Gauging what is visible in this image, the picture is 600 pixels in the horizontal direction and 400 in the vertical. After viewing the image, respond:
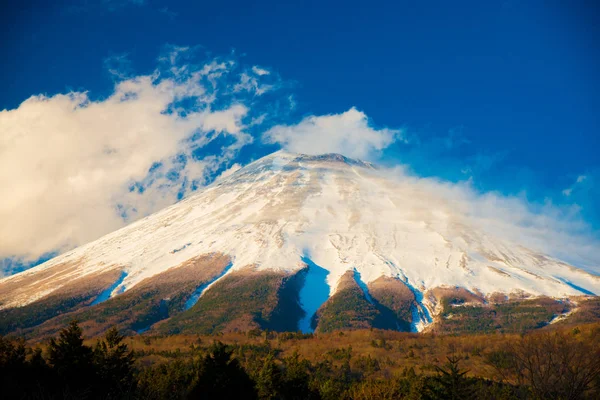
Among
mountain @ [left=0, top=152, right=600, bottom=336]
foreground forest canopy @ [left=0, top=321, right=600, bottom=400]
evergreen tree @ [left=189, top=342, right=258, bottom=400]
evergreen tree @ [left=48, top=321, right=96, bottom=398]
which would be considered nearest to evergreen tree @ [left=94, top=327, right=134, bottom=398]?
foreground forest canopy @ [left=0, top=321, right=600, bottom=400]

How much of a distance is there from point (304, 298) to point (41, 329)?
2720 inches

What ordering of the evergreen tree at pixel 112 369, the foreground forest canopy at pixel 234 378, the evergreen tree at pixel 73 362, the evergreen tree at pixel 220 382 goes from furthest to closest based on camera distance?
1. the evergreen tree at pixel 220 382
2. the evergreen tree at pixel 112 369
3. the evergreen tree at pixel 73 362
4. the foreground forest canopy at pixel 234 378

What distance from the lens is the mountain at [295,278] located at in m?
108

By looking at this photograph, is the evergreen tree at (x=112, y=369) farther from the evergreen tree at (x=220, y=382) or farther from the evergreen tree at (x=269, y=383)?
the evergreen tree at (x=269, y=383)

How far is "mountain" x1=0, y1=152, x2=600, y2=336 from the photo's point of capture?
108m

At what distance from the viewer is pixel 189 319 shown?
104062 mm

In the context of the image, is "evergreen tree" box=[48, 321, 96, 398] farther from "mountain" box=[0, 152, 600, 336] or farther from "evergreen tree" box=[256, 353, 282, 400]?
"mountain" box=[0, 152, 600, 336]

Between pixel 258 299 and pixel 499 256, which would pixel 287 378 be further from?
pixel 499 256

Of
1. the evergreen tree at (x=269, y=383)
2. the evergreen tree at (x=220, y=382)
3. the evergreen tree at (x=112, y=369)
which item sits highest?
the evergreen tree at (x=112, y=369)

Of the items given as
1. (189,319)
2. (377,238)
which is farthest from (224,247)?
(377,238)

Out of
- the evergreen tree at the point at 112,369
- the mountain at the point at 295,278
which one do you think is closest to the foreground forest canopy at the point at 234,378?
the evergreen tree at the point at 112,369

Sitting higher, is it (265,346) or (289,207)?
(289,207)

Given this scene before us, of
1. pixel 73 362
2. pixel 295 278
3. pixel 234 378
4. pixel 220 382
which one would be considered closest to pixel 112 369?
pixel 73 362

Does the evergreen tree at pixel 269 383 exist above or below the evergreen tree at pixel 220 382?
below
